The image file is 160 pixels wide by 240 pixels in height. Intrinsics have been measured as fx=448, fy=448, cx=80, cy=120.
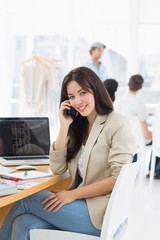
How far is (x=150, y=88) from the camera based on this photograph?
306 inches

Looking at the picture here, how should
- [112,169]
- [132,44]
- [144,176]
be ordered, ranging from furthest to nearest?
[132,44], [144,176], [112,169]

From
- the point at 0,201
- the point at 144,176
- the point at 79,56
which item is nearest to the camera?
the point at 0,201

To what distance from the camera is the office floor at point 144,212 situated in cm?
349

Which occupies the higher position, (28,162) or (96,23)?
(96,23)

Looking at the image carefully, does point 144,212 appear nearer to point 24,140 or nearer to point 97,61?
point 24,140

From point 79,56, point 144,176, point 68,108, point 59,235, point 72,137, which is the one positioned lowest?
point 144,176

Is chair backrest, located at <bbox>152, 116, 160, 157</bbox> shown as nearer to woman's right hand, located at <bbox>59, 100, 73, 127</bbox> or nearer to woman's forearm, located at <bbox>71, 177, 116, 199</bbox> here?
woman's right hand, located at <bbox>59, 100, 73, 127</bbox>

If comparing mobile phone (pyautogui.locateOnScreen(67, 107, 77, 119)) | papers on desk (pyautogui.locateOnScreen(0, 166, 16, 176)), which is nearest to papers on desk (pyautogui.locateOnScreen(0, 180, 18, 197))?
papers on desk (pyautogui.locateOnScreen(0, 166, 16, 176))

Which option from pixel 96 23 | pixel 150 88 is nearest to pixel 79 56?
pixel 96 23

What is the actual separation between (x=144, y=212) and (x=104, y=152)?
2.06 meters

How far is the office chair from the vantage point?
6.23 feet

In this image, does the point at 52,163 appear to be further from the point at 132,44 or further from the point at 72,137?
the point at 132,44

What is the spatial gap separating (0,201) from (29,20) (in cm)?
621

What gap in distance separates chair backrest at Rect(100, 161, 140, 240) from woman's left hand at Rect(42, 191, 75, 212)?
25 centimetres
